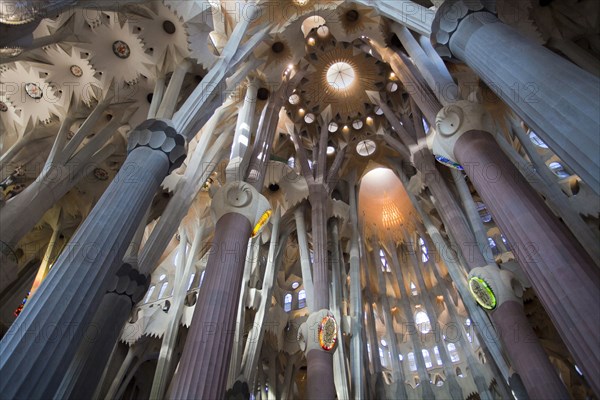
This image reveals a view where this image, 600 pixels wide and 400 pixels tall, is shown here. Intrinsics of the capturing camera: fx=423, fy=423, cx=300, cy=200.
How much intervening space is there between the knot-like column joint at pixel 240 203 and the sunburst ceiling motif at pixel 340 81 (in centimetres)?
1093

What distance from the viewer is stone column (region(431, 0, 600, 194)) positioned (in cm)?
452

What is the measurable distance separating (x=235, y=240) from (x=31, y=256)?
10223 millimetres

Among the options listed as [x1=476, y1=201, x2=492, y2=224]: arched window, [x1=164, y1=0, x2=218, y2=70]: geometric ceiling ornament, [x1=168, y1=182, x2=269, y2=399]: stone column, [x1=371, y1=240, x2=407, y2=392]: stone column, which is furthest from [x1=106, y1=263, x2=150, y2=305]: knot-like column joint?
[x1=476, y1=201, x2=492, y2=224]: arched window

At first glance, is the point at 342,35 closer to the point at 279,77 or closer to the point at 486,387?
the point at 279,77

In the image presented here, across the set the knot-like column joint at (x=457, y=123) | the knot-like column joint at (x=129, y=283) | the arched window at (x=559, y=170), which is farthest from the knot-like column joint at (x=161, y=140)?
the arched window at (x=559, y=170)

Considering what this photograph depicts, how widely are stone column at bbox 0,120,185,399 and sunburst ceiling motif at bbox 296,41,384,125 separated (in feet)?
43.8

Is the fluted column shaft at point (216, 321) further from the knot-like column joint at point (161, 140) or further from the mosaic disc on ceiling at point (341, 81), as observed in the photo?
the mosaic disc on ceiling at point (341, 81)

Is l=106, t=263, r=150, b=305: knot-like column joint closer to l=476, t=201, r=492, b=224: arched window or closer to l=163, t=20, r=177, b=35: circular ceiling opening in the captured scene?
l=163, t=20, r=177, b=35: circular ceiling opening

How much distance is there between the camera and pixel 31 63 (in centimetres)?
1189

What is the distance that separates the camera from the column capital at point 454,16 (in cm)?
693

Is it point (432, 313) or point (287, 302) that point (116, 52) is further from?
point (432, 313)

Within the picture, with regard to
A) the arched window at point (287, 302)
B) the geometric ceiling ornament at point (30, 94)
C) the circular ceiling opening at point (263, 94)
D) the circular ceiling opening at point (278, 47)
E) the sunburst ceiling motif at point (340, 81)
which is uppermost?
the sunburst ceiling motif at point (340, 81)

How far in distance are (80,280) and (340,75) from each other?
1738cm

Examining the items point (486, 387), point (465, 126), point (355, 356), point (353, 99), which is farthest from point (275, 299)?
point (465, 126)
